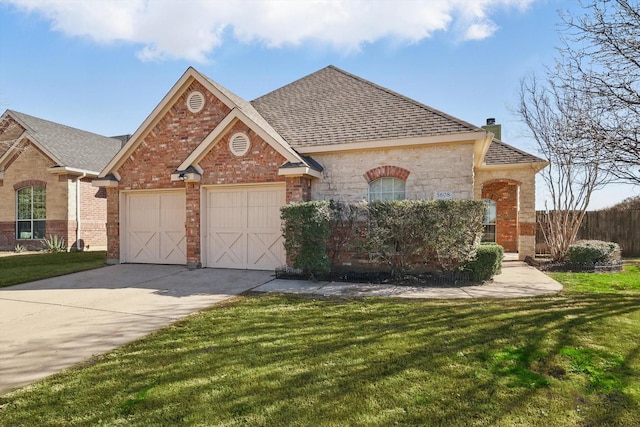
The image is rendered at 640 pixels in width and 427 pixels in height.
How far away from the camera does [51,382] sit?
141 inches

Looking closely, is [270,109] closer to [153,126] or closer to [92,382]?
[153,126]

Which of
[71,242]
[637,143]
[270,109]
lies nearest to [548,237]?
[637,143]

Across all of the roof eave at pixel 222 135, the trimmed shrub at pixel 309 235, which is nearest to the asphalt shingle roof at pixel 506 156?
the roof eave at pixel 222 135

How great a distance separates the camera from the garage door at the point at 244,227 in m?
10.4

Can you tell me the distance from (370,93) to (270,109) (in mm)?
4001

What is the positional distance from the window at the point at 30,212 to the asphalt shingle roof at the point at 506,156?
21.1 meters

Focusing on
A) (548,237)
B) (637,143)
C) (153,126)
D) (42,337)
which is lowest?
(42,337)

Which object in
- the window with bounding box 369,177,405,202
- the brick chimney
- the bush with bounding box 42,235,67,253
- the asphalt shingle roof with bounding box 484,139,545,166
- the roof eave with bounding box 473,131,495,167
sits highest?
the brick chimney

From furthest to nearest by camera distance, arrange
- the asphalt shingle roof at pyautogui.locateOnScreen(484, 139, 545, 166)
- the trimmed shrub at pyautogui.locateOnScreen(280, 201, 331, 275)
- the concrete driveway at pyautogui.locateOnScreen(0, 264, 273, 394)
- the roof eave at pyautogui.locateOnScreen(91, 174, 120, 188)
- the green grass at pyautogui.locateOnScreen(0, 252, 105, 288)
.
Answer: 1. the asphalt shingle roof at pyautogui.locateOnScreen(484, 139, 545, 166)
2. the roof eave at pyautogui.locateOnScreen(91, 174, 120, 188)
3. the green grass at pyautogui.locateOnScreen(0, 252, 105, 288)
4. the trimmed shrub at pyautogui.locateOnScreen(280, 201, 331, 275)
5. the concrete driveway at pyautogui.locateOnScreen(0, 264, 273, 394)

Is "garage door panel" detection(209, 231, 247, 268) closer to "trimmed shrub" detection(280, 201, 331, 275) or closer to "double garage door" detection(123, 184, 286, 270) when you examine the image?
"double garage door" detection(123, 184, 286, 270)

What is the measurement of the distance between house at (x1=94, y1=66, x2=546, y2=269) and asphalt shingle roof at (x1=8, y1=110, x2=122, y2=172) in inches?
311

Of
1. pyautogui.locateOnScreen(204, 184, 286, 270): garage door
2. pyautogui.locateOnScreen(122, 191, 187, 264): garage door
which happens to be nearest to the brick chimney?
pyautogui.locateOnScreen(204, 184, 286, 270): garage door

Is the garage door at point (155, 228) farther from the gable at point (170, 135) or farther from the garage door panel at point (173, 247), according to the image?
the gable at point (170, 135)

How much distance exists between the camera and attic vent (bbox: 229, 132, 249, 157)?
1038 cm
